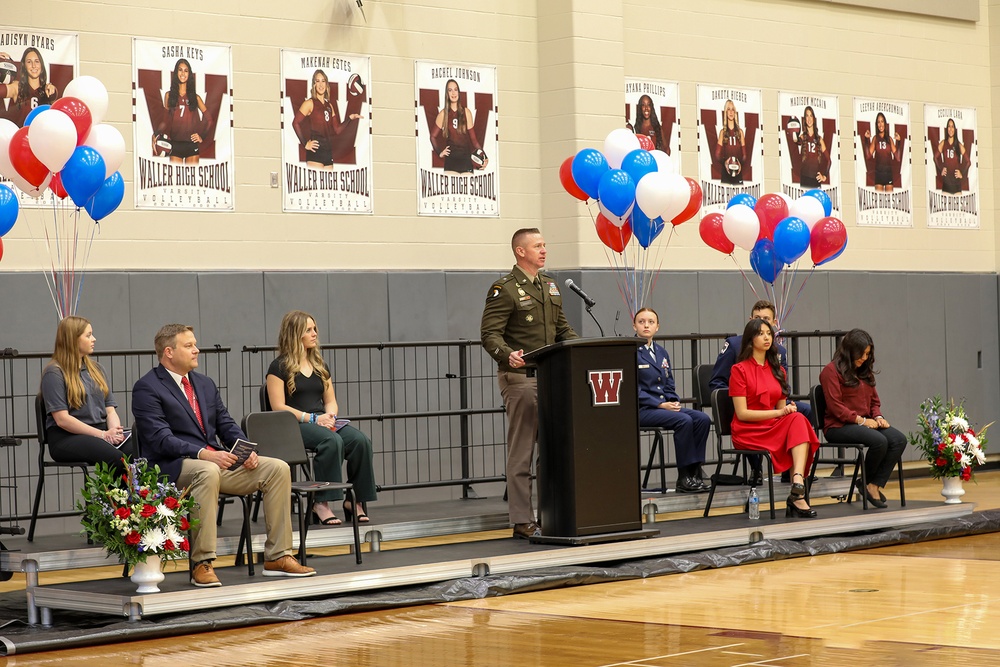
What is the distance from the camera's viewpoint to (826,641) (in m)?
5.73

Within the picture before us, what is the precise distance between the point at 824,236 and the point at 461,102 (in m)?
3.07

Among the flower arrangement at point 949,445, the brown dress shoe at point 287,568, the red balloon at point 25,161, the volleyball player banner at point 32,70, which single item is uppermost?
the volleyball player banner at point 32,70

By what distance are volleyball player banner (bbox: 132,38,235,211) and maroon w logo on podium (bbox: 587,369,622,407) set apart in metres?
3.69

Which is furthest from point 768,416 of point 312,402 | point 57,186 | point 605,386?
point 57,186

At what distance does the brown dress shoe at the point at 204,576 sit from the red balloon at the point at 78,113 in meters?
2.59

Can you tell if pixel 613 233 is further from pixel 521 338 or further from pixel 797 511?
pixel 797 511

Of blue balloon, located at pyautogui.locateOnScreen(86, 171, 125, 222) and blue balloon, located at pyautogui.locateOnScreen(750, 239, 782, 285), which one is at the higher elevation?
blue balloon, located at pyautogui.locateOnScreen(86, 171, 125, 222)

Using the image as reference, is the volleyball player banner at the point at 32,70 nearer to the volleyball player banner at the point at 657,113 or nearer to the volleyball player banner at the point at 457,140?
the volleyball player banner at the point at 457,140

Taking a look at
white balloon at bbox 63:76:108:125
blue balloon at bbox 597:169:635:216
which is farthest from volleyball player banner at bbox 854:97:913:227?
white balloon at bbox 63:76:108:125

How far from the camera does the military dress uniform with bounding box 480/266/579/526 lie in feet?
26.3

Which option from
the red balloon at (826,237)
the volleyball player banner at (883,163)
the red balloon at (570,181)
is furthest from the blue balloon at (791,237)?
the volleyball player banner at (883,163)

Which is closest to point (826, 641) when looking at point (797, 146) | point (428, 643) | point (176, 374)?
point (428, 643)

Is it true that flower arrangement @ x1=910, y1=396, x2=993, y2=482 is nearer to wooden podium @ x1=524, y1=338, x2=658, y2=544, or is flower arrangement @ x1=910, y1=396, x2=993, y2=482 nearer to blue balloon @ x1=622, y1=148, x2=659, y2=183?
blue balloon @ x1=622, y1=148, x2=659, y2=183

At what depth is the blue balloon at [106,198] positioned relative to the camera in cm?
808
